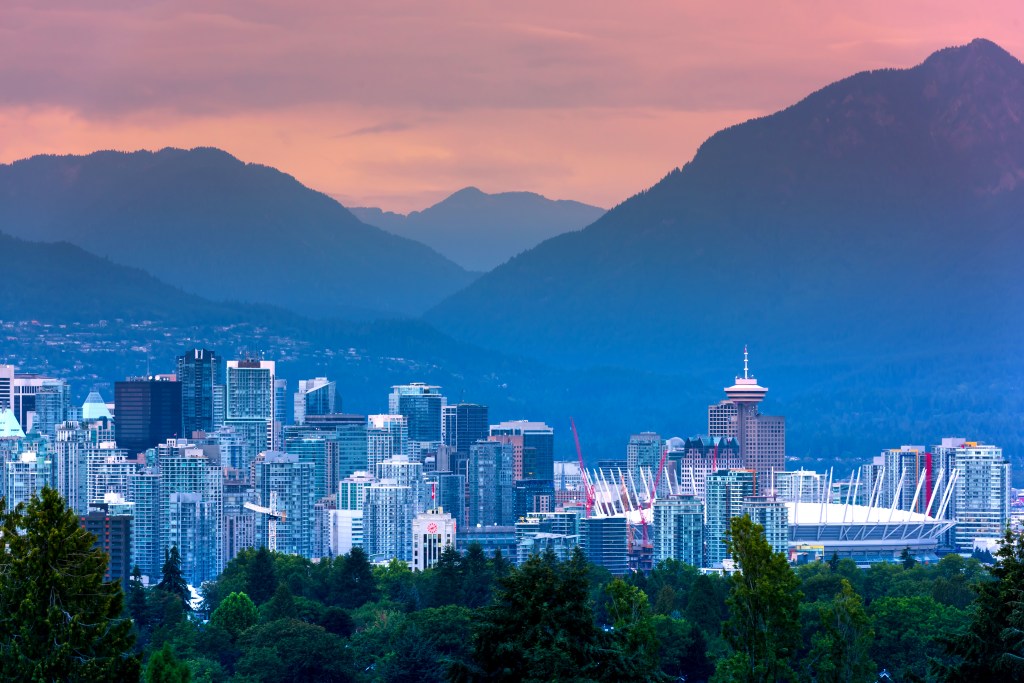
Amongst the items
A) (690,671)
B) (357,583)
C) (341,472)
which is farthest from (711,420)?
(690,671)

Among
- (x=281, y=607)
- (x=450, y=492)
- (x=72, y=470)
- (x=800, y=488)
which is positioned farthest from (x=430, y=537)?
(x=800, y=488)

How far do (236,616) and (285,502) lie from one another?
261 feet

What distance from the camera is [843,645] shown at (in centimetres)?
4628

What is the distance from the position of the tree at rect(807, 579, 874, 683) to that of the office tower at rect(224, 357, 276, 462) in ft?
425

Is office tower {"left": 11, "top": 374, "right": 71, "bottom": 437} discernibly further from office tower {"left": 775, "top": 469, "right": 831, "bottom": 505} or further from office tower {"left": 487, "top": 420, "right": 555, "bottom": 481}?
office tower {"left": 775, "top": 469, "right": 831, "bottom": 505}

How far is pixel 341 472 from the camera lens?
549 ft

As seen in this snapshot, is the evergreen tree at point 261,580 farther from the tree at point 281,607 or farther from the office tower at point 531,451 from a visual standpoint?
the office tower at point 531,451

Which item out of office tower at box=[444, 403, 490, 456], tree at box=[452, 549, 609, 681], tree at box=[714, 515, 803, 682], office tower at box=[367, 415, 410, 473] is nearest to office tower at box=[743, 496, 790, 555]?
office tower at box=[367, 415, 410, 473]

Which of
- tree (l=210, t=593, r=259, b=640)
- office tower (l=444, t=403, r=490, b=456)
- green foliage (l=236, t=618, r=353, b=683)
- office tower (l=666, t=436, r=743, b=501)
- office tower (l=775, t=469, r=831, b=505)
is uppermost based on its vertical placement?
office tower (l=444, t=403, r=490, b=456)

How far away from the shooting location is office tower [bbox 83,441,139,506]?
140 m

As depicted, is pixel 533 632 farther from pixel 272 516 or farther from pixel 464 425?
pixel 464 425

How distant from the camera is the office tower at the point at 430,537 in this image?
11228cm

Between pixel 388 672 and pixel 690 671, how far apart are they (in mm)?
7231

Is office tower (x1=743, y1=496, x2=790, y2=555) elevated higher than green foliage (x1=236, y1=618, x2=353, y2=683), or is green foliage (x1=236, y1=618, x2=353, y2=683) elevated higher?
office tower (x1=743, y1=496, x2=790, y2=555)
